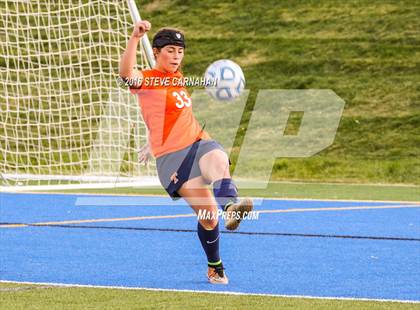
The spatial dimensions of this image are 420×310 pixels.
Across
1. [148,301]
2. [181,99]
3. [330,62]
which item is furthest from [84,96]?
[148,301]

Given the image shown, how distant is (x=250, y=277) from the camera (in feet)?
28.5

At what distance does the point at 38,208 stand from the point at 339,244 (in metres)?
5.08

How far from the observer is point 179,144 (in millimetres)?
8164

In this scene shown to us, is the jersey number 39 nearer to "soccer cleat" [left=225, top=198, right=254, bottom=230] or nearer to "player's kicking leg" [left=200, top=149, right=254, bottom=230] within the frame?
"player's kicking leg" [left=200, top=149, right=254, bottom=230]

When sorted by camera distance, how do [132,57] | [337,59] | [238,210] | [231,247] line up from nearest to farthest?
[238,210]
[132,57]
[231,247]
[337,59]

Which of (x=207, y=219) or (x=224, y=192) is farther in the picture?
(x=207, y=219)

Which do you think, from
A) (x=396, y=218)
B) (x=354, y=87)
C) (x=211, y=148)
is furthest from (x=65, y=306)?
(x=354, y=87)

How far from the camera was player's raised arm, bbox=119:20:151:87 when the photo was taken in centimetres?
763

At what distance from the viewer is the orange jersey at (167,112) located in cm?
817

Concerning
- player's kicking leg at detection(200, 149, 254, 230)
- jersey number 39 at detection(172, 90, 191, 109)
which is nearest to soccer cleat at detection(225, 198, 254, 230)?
player's kicking leg at detection(200, 149, 254, 230)

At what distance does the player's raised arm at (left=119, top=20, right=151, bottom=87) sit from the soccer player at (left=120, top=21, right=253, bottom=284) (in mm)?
10

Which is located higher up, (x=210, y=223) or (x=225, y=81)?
(x=225, y=81)

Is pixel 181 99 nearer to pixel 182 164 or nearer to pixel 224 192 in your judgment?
pixel 182 164

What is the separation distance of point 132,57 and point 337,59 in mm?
21655
